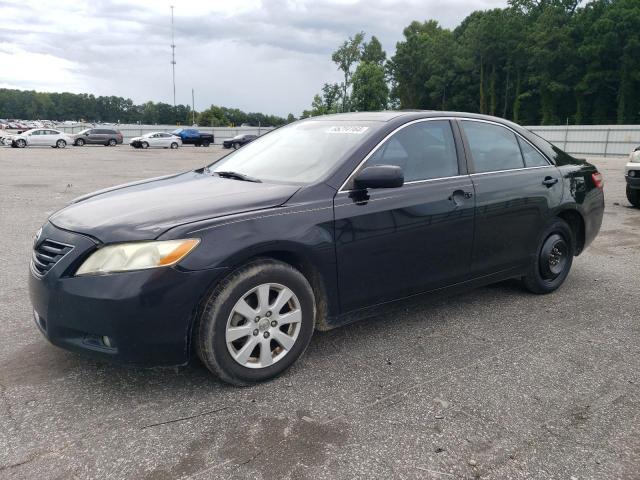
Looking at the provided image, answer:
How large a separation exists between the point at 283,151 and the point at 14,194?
9.72 m

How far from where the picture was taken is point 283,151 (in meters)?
4.04

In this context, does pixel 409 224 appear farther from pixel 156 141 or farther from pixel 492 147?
pixel 156 141

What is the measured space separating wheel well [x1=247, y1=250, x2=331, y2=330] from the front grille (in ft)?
3.44

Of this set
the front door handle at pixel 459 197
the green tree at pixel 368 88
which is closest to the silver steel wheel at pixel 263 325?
the front door handle at pixel 459 197

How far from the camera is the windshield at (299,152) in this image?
3615 millimetres

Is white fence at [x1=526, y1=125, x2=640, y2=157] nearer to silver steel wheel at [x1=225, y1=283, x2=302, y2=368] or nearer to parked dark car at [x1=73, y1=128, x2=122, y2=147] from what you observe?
parked dark car at [x1=73, y1=128, x2=122, y2=147]

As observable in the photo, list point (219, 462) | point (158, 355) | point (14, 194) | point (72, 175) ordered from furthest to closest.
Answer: point (72, 175), point (14, 194), point (158, 355), point (219, 462)

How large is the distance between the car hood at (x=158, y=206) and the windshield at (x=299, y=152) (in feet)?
0.77

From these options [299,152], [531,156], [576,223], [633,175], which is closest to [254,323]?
[299,152]

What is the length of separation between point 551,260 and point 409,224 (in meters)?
1.94

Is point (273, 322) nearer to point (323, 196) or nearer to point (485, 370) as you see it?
point (323, 196)

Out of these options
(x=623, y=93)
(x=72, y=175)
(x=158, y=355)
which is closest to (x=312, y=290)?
(x=158, y=355)

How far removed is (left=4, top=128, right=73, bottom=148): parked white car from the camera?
3681 centimetres

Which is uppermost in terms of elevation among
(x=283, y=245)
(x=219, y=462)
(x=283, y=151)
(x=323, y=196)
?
(x=283, y=151)
